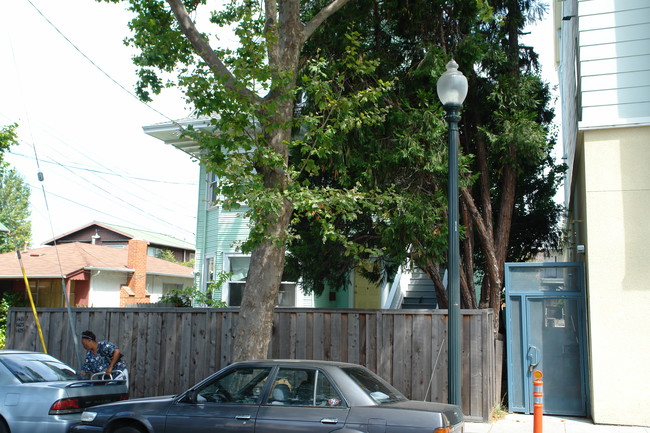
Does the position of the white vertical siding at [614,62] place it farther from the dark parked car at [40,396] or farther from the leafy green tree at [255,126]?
the dark parked car at [40,396]

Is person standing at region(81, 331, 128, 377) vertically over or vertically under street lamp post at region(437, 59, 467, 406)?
under

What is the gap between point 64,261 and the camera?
24.8 meters

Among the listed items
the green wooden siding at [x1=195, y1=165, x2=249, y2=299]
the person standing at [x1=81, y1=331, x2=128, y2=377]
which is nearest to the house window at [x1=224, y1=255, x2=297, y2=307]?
the green wooden siding at [x1=195, y1=165, x2=249, y2=299]

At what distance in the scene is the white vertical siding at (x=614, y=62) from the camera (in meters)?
10.2

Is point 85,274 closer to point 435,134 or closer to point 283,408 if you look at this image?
point 435,134

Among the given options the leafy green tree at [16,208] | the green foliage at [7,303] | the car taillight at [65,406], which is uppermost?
the leafy green tree at [16,208]

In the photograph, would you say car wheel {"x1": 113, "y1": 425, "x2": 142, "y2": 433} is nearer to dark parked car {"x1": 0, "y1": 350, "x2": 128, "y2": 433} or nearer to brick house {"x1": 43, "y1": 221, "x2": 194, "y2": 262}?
dark parked car {"x1": 0, "y1": 350, "x2": 128, "y2": 433}

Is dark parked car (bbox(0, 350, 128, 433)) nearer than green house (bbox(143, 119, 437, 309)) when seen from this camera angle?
Yes

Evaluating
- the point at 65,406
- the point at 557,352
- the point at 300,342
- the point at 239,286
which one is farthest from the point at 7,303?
the point at 557,352

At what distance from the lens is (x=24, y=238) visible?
184 ft

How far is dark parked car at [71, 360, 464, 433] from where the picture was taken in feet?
20.5

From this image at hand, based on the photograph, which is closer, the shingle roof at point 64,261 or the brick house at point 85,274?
the shingle roof at point 64,261

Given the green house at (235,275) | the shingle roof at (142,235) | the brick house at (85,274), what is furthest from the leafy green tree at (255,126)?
the shingle roof at (142,235)

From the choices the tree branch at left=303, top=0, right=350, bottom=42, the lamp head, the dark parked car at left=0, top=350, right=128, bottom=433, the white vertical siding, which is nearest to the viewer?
the lamp head
